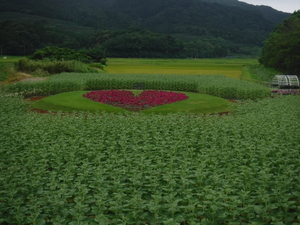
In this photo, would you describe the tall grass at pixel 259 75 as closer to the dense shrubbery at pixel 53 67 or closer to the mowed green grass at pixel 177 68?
the mowed green grass at pixel 177 68

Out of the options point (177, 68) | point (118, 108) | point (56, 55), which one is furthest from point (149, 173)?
point (177, 68)

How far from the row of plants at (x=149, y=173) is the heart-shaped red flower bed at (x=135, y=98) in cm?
605

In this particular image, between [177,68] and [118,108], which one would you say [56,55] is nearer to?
[177,68]

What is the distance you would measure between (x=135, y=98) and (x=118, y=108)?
2.55 metres

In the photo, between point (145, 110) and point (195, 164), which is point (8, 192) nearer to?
point (195, 164)

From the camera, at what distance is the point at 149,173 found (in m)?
7.86

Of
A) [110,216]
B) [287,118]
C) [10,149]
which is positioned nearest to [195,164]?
[110,216]

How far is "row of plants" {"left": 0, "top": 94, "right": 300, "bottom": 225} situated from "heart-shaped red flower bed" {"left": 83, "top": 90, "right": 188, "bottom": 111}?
6051mm

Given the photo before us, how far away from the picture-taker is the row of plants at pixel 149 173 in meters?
6.00

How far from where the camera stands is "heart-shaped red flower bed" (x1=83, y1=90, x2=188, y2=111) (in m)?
20.0

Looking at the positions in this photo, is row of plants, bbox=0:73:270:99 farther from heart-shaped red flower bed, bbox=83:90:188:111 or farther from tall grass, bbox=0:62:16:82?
tall grass, bbox=0:62:16:82

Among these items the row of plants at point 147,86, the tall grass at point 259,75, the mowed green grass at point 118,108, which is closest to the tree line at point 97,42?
the tall grass at point 259,75

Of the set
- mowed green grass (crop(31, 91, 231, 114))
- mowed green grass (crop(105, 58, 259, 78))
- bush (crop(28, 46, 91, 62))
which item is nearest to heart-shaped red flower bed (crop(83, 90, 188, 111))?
mowed green grass (crop(31, 91, 231, 114))

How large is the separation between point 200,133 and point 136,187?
486 cm
